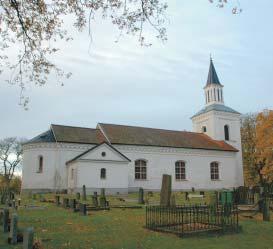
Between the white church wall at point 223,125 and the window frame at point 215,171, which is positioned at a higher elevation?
the white church wall at point 223,125

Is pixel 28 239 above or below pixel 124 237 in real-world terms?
above

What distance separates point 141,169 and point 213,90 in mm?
17680

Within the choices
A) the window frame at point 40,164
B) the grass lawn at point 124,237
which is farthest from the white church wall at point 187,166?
the grass lawn at point 124,237

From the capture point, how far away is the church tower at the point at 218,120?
147ft

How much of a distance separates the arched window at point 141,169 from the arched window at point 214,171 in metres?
9.34

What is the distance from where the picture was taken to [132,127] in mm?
41375

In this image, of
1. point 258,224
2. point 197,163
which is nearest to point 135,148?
point 197,163

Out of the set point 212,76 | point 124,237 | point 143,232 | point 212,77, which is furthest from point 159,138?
point 124,237

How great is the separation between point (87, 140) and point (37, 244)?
28.5 metres

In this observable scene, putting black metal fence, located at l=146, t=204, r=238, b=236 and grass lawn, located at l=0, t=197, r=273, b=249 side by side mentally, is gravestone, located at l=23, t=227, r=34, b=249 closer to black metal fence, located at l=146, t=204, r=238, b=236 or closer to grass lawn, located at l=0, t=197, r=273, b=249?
grass lawn, located at l=0, t=197, r=273, b=249

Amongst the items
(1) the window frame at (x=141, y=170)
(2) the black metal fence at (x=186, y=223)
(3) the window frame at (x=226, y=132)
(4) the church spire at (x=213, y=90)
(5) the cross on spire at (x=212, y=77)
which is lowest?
(2) the black metal fence at (x=186, y=223)

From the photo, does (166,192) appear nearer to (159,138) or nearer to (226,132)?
(159,138)

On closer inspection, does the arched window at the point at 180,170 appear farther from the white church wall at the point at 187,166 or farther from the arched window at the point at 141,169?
the arched window at the point at 141,169

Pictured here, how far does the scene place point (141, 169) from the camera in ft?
124
